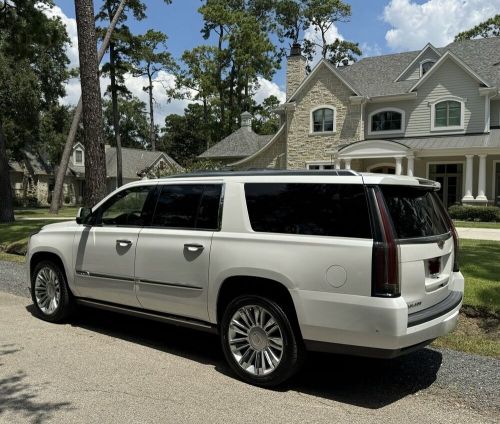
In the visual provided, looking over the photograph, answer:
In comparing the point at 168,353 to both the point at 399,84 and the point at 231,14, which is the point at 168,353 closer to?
the point at 399,84

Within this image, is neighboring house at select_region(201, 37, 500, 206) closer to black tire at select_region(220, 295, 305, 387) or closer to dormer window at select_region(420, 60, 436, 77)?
dormer window at select_region(420, 60, 436, 77)

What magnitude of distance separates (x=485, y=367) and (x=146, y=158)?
55102 millimetres

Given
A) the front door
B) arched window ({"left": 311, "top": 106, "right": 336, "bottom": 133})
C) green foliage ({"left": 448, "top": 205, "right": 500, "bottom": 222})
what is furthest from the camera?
arched window ({"left": 311, "top": 106, "right": 336, "bottom": 133})

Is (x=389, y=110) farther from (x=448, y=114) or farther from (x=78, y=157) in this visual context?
(x=78, y=157)

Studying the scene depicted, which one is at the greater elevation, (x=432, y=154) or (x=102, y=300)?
(x=432, y=154)

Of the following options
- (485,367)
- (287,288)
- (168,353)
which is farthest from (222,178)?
(485,367)

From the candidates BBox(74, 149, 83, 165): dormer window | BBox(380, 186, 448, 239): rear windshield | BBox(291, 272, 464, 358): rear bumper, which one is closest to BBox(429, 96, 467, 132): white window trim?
BBox(380, 186, 448, 239): rear windshield

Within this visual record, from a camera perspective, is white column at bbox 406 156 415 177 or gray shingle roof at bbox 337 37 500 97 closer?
white column at bbox 406 156 415 177

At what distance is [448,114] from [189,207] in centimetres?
2572

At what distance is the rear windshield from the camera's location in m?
4.28

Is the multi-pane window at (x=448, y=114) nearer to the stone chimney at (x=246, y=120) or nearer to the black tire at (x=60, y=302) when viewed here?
the stone chimney at (x=246, y=120)

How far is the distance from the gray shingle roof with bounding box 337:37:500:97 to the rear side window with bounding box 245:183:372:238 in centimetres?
2645

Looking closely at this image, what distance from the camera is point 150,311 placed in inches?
221

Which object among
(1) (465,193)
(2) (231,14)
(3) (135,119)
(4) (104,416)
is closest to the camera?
(4) (104,416)
